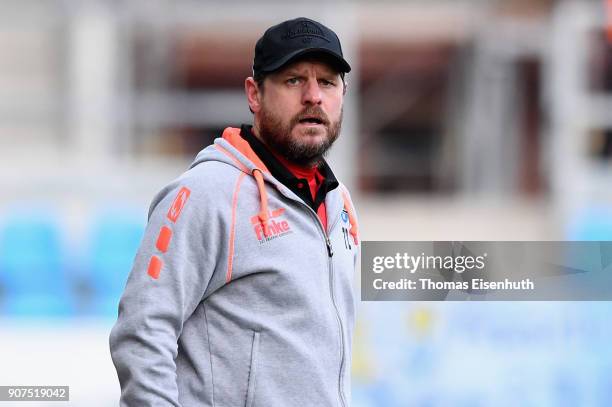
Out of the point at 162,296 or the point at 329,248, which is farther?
the point at 329,248

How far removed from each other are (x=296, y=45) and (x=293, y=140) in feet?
0.65

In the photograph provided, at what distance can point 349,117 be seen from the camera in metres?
12.2

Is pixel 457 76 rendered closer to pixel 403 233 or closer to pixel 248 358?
pixel 403 233

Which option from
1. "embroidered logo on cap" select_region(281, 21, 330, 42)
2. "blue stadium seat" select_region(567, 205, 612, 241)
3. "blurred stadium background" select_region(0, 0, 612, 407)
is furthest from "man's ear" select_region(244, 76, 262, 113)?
"blue stadium seat" select_region(567, 205, 612, 241)

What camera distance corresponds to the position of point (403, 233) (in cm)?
1104

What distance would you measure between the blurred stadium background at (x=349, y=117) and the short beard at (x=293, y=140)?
16.7 ft

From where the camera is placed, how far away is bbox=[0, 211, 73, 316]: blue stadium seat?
7852 mm

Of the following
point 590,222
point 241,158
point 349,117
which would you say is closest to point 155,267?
point 241,158

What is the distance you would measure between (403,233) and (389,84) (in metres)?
2.96

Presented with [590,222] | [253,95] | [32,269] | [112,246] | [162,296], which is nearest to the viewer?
[162,296]

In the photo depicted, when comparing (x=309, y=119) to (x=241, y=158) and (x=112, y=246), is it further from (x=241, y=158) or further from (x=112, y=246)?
(x=112, y=246)

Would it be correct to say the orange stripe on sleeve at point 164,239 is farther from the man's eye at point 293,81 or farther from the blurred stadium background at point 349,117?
the blurred stadium background at point 349,117

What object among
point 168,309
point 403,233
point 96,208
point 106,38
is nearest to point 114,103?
point 106,38

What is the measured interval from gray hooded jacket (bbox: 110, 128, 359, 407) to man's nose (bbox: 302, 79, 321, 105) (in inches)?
7.2
